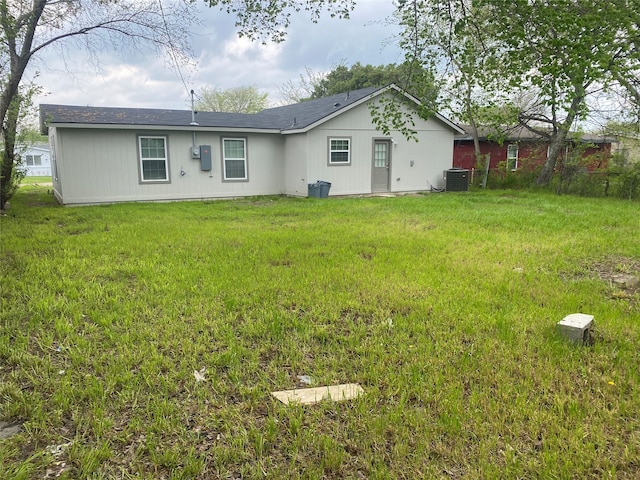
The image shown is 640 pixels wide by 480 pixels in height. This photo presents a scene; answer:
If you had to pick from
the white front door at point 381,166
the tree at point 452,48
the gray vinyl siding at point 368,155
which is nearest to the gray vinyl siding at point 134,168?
the gray vinyl siding at point 368,155

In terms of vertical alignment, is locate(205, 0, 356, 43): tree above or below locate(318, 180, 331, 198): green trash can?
above

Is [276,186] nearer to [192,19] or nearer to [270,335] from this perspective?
[192,19]

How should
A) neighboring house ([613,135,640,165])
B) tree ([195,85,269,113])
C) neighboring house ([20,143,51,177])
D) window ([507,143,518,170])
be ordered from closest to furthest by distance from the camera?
1. neighboring house ([613,135,640,165])
2. window ([507,143,518,170])
3. tree ([195,85,269,113])
4. neighboring house ([20,143,51,177])

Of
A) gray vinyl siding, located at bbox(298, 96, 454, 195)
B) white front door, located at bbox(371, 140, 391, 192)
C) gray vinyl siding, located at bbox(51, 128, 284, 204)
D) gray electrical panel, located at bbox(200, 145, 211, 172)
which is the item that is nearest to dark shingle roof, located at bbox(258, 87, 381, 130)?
gray vinyl siding, located at bbox(298, 96, 454, 195)

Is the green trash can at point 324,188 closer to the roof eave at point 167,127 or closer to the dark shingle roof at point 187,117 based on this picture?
the dark shingle roof at point 187,117

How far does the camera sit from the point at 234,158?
14938mm

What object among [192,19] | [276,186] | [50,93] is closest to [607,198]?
[276,186]

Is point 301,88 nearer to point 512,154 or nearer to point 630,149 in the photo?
point 512,154

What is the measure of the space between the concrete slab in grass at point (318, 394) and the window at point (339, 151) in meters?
12.9

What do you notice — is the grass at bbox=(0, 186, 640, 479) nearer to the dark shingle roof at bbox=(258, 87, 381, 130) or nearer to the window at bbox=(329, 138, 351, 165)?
the window at bbox=(329, 138, 351, 165)

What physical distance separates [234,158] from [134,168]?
3.19 metres

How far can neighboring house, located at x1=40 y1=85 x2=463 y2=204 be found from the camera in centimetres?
1278

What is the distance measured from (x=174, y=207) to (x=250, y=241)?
5627 mm

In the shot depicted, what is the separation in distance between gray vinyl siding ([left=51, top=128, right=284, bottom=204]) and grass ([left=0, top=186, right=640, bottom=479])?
6.55m
